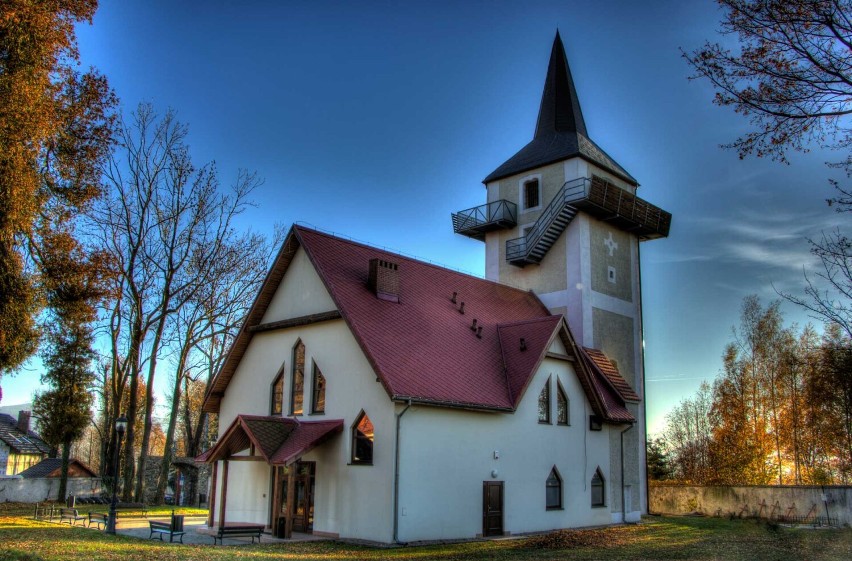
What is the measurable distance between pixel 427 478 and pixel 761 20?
1449cm

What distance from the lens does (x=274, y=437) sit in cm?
2123

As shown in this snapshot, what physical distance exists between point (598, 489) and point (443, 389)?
379 inches

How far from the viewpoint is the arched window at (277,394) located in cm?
2417

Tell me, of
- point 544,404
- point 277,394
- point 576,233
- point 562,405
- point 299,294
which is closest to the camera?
point 299,294

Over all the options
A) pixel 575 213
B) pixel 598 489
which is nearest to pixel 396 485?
pixel 598 489

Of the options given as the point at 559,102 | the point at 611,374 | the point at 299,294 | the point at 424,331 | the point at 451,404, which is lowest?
the point at 451,404

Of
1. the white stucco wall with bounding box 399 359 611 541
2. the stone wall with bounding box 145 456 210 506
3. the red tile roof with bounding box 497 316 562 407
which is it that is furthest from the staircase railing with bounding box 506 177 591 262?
the stone wall with bounding box 145 456 210 506

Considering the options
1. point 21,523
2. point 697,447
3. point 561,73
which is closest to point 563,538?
point 21,523

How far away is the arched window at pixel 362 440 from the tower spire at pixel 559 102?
791 inches

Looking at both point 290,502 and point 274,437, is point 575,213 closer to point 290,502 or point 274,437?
point 274,437

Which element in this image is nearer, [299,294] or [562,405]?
[299,294]

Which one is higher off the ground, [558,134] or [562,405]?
[558,134]

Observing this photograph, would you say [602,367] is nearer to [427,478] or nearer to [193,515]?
[427,478]

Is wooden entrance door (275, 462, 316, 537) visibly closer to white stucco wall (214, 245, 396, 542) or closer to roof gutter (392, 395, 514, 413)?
white stucco wall (214, 245, 396, 542)
